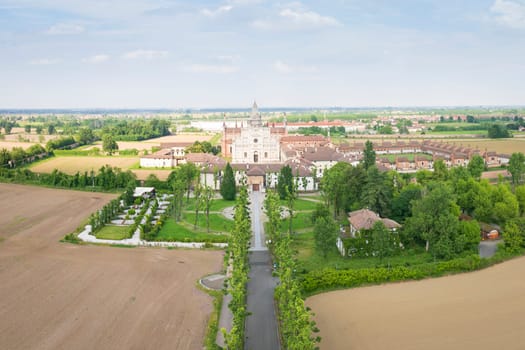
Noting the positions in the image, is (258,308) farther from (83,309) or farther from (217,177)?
(217,177)

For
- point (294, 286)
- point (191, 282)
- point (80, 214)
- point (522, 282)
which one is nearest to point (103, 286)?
point (191, 282)

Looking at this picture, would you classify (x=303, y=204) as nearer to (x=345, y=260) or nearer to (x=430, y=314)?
(x=345, y=260)

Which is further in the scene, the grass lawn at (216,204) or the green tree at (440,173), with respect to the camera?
the green tree at (440,173)

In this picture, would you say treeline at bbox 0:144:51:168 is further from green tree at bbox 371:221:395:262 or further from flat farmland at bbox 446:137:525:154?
flat farmland at bbox 446:137:525:154

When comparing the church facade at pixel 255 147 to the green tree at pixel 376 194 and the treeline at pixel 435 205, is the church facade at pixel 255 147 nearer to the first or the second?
the treeline at pixel 435 205

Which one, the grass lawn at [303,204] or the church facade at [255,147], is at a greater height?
the church facade at [255,147]

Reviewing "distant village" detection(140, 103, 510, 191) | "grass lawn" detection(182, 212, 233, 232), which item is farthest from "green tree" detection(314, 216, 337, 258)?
"distant village" detection(140, 103, 510, 191)

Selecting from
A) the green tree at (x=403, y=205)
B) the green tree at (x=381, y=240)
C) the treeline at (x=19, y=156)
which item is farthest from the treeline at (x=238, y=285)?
the treeline at (x=19, y=156)
